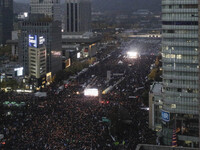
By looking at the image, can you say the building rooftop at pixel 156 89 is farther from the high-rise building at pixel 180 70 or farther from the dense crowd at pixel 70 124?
the dense crowd at pixel 70 124

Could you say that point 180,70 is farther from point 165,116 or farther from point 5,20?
point 5,20

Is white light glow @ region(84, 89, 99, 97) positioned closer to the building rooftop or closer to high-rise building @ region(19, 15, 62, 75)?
the building rooftop

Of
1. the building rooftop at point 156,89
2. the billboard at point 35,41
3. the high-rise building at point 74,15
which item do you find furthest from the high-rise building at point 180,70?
the high-rise building at point 74,15

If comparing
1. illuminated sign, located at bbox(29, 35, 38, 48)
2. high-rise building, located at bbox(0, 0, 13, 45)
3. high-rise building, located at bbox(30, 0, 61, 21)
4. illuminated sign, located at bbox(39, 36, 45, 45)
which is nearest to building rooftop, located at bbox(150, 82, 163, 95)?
→ illuminated sign, located at bbox(29, 35, 38, 48)

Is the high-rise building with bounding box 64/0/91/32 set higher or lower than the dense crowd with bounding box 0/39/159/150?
higher

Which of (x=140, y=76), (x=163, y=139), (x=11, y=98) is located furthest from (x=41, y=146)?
(x=140, y=76)

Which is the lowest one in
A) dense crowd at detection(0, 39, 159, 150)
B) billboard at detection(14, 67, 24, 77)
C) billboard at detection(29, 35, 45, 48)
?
dense crowd at detection(0, 39, 159, 150)

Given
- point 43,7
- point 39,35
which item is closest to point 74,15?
point 43,7
